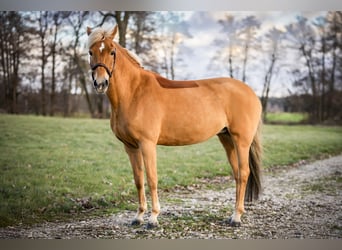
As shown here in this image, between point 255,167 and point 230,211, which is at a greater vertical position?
point 255,167

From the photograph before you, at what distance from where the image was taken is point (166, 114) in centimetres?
332

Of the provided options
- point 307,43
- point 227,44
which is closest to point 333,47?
point 307,43

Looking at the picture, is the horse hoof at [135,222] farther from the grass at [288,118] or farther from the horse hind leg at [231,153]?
the grass at [288,118]

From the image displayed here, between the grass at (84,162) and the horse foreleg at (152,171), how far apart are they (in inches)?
12.4

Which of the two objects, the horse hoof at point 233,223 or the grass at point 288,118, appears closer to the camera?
the horse hoof at point 233,223

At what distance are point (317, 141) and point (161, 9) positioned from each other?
1.99m

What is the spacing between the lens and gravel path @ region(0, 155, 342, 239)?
136 inches

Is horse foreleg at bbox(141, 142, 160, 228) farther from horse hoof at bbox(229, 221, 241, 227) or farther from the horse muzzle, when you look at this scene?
horse hoof at bbox(229, 221, 241, 227)

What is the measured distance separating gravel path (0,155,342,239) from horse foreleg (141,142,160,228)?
0.44 ft

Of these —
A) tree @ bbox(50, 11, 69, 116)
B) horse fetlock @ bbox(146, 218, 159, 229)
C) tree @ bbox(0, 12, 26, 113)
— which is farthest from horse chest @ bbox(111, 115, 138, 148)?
Result: tree @ bbox(0, 12, 26, 113)

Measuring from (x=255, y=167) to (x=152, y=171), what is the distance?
0.98m

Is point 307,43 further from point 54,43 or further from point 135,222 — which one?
point 54,43

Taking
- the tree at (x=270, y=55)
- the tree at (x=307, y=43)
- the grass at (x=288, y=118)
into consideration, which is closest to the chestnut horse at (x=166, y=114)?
the tree at (x=270, y=55)

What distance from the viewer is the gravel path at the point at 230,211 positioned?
11.3ft
